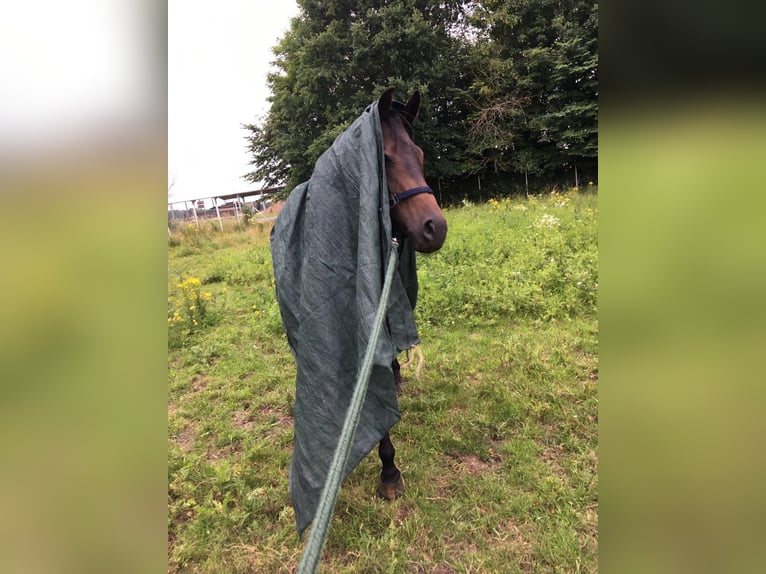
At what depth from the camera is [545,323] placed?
4.30 m

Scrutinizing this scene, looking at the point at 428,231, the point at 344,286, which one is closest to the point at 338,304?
the point at 344,286

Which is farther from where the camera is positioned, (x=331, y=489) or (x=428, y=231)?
(x=428, y=231)

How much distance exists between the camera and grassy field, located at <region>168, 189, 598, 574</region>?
77.7 inches

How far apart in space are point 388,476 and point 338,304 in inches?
49.9

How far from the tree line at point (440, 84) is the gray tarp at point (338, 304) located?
602 inches

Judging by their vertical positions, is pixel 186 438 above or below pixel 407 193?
below

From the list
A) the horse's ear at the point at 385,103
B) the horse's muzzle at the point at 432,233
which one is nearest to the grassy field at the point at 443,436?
the horse's muzzle at the point at 432,233

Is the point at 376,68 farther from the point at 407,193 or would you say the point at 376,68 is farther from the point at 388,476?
the point at 388,476

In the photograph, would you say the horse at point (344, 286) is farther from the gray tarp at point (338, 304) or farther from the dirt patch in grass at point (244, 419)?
the dirt patch in grass at point (244, 419)

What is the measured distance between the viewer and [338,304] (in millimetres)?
1834

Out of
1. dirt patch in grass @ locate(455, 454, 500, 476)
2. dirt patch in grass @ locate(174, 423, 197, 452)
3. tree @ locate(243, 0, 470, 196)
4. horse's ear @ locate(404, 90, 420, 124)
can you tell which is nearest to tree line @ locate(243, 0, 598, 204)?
tree @ locate(243, 0, 470, 196)

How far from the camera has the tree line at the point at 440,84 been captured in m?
15.7
